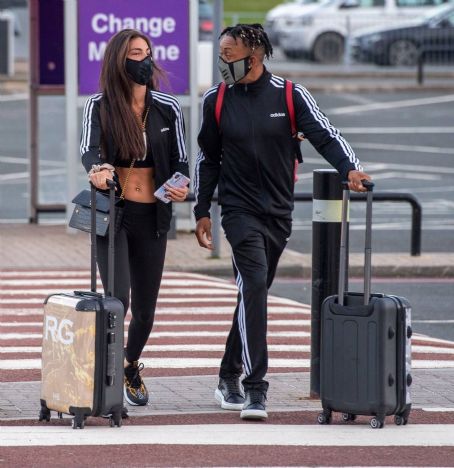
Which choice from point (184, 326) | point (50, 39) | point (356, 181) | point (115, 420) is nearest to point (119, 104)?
point (356, 181)

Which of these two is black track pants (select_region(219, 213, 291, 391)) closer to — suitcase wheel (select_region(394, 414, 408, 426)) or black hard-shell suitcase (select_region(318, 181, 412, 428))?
Answer: black hard-shell suitcase (select_region(318, 181, 412, 428))

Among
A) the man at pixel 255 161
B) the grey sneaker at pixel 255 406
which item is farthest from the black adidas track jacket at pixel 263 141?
the grey sneaker at pixel 255 406

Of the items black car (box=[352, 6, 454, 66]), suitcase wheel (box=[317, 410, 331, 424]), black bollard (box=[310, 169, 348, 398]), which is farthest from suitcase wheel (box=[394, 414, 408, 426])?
black car (box=[352, 6, 454, 66])

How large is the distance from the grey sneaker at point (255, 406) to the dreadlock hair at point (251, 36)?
170cm

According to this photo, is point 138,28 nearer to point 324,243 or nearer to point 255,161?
point 324,243

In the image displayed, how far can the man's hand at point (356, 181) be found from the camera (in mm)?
7051

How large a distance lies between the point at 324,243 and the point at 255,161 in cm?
78

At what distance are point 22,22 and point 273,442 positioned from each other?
33726 mm

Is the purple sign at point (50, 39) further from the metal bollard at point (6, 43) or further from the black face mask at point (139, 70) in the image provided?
the metal bollard at point (6, 43)

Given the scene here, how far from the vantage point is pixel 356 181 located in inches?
279

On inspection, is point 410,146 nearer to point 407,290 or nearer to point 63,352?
point 407,290

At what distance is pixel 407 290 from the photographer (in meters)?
13.4

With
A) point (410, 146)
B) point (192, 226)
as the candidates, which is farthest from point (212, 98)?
point (410, 146)

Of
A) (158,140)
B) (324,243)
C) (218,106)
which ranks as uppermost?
(218,106)
